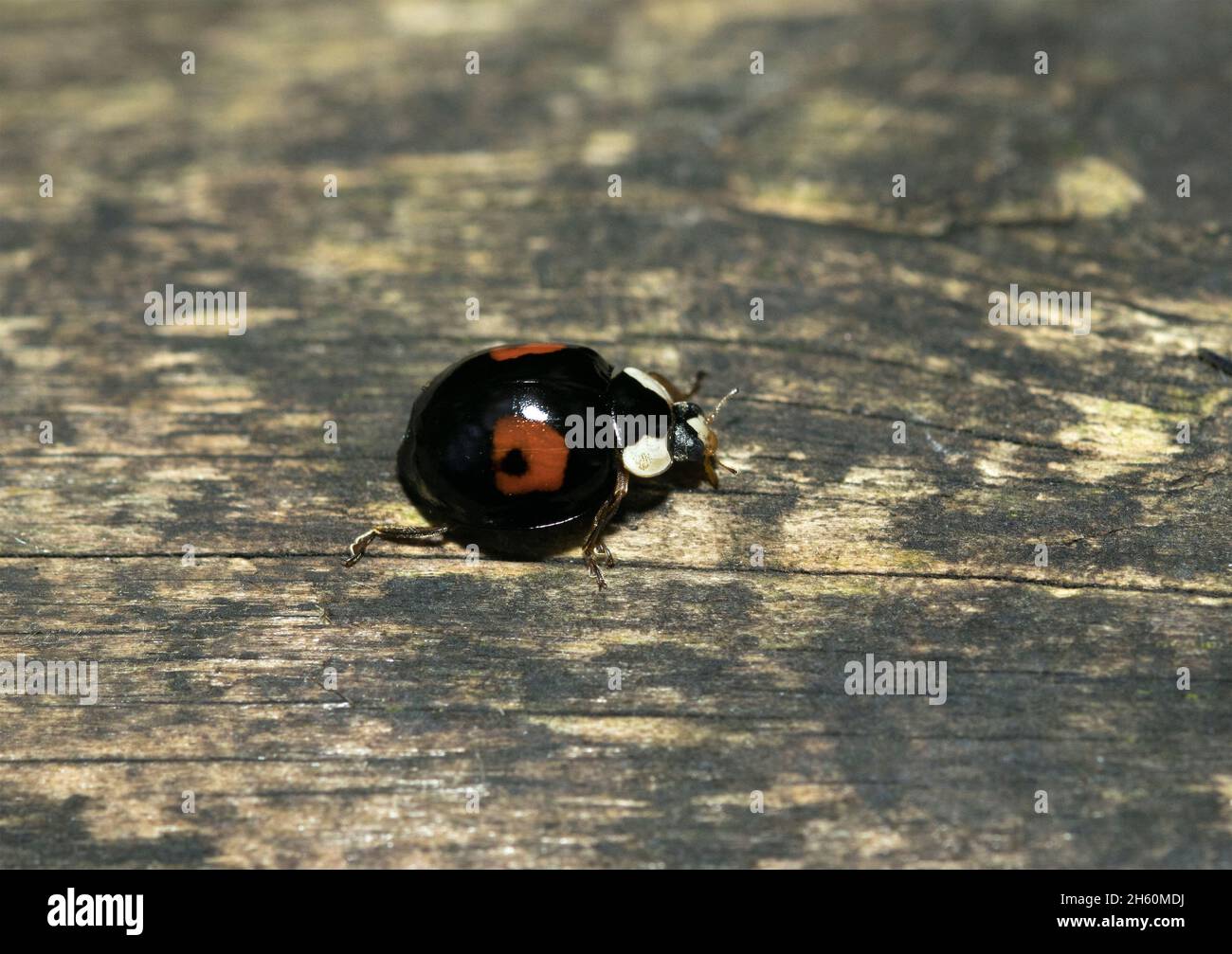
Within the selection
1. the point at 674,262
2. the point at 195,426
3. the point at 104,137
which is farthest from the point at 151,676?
the point at 104,137

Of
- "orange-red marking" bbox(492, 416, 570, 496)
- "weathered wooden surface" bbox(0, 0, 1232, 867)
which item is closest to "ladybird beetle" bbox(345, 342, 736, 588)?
"orange-red marking" bbox(492, 416, 570, 496)

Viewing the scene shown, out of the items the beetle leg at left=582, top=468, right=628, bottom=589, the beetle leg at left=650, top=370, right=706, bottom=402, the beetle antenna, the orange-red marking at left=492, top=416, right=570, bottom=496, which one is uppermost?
the beetle leg at left=650, top=370, right=706, bottom=402

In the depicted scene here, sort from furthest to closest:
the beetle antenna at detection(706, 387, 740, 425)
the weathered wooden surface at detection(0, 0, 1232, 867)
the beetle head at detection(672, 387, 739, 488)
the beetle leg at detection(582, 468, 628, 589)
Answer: the beetle antenna at detection(706, 387, 740, 425), the beetle head at detection(672, 387, 739, 488), the beetle leg at detection(582, 468, 628, 589), the weathered wooden surface at detection(0, 0, 1232, 867)

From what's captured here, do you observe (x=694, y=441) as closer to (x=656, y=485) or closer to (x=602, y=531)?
(x=656, y=485)

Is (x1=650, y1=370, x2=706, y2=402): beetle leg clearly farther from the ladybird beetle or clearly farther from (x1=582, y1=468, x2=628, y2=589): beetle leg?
(x1=582, y1=468, x2=628, y2=589): beetle leg

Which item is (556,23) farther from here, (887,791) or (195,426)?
(887,791)

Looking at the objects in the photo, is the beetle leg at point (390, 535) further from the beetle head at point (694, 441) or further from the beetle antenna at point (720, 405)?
the beetle antenna at point (720, 405)

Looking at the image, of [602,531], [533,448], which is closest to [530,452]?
[533,448]
